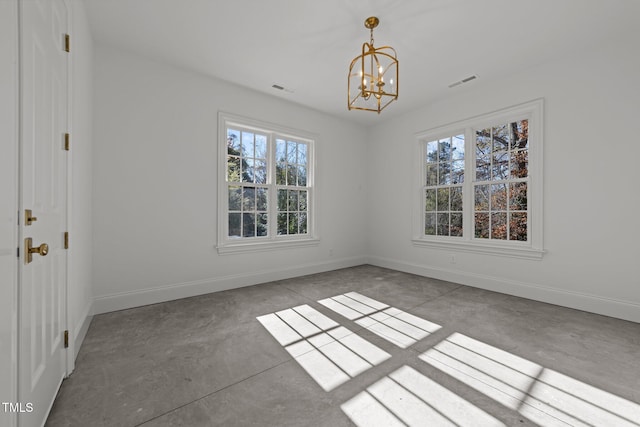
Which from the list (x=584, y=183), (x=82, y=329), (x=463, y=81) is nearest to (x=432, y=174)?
(x=463, y=81)

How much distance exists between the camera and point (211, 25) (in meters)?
2.74

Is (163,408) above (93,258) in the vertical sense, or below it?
below

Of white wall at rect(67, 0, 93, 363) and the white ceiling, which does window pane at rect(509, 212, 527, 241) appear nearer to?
the white ceiling

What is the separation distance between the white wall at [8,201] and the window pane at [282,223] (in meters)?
3.48

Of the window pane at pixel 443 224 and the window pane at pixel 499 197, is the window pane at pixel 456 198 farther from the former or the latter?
the window pane at pixel 499 197

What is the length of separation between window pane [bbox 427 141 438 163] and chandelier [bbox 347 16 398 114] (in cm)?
117

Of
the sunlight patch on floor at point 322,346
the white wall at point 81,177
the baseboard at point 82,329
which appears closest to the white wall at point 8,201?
the white wall at point 81,177

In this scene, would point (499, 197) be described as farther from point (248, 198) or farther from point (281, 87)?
point (248, 198)

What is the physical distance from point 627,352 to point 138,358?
3939mm

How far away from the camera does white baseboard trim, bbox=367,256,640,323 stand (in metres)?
2.88

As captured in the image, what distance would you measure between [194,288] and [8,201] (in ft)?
9.12

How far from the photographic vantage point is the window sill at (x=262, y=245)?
3.86 meters

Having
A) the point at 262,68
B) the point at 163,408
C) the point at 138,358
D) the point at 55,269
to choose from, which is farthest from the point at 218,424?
the point at 262,68

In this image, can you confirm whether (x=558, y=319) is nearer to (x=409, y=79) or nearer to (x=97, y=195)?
(x=409, y=79)
